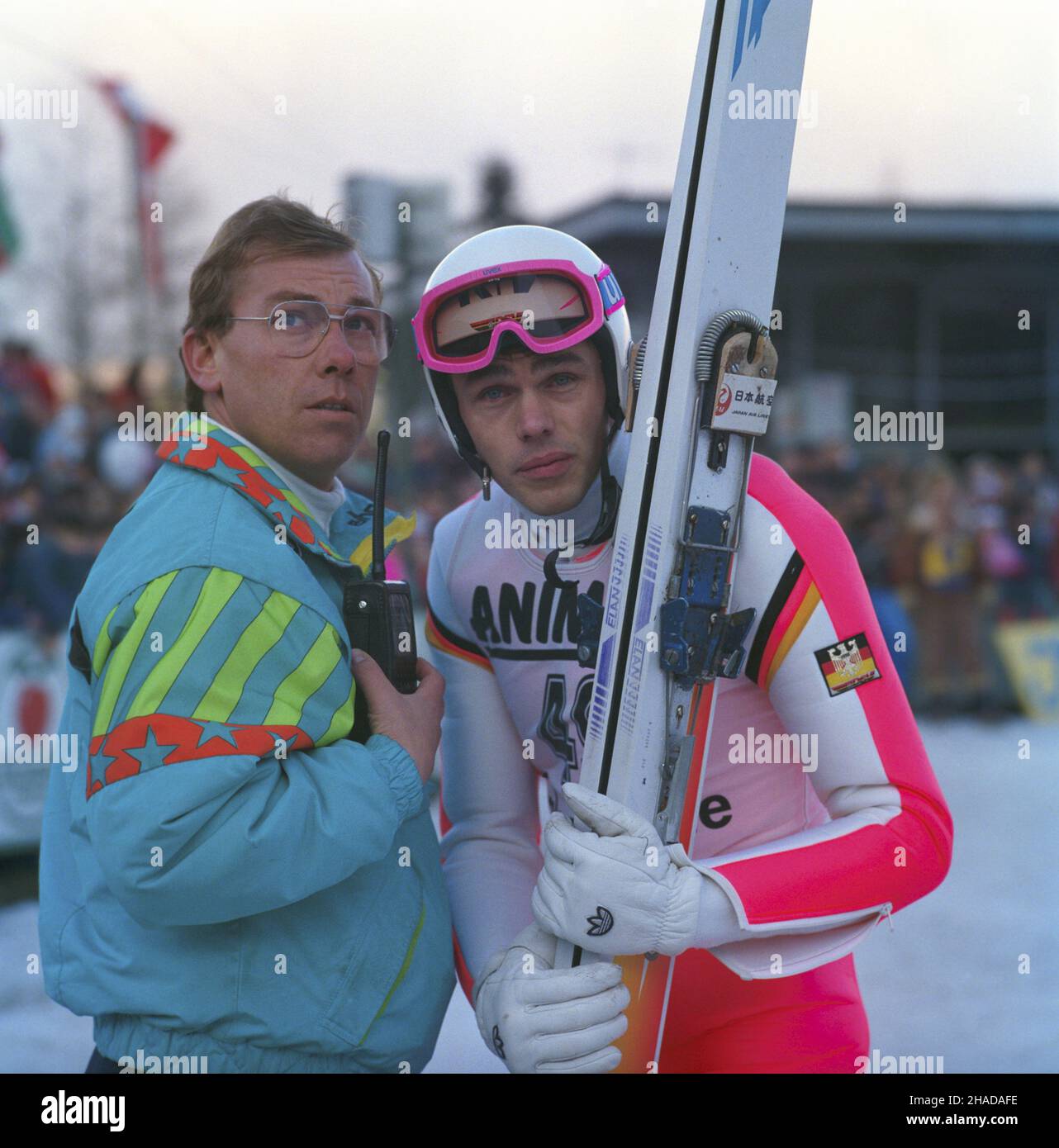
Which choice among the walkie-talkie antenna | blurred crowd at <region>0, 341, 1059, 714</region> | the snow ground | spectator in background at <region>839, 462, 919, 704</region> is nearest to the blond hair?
the walkie-talkie antenna

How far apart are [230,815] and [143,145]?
11573mm

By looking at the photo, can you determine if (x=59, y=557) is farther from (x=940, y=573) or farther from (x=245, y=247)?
(x=940, y=573)

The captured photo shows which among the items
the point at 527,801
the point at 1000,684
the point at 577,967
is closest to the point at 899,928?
the point at 527,801

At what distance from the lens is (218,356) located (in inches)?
86.4

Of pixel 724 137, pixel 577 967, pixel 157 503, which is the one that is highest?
pixel 724 137

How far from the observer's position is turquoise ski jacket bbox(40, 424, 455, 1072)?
1.75 meters

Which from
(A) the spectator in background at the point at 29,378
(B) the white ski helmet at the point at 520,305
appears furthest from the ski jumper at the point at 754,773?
(A) the spectator in background at the point at 29,378

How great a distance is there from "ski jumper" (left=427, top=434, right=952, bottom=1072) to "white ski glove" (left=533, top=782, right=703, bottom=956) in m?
0.05

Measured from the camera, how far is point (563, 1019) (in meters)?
1.99

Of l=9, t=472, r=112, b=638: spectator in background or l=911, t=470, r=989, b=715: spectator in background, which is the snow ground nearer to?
l=9, t=472, r=112, b=638: spectator in background

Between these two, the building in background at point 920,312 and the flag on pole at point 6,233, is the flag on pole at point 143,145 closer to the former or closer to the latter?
the flag on pole at point 6,233

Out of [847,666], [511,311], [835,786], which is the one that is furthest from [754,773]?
[511,311]

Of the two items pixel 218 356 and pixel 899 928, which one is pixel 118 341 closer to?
pixel 899 928
